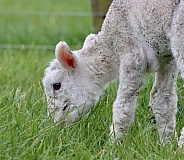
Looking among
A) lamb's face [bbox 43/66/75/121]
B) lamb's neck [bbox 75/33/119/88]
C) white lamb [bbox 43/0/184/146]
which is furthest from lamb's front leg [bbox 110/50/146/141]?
lamb's face [bbox 43/66/75/121]

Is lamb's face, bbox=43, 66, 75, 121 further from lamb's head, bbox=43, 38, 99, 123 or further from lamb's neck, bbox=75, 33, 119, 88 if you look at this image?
lamb's neck, bbox=75, 33, 119, 88

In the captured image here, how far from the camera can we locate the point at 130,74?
4.84 m

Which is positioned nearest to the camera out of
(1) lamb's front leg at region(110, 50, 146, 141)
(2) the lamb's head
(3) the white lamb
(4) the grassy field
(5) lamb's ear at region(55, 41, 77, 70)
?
(4) the grassy field

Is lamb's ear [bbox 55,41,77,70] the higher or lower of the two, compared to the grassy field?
higher

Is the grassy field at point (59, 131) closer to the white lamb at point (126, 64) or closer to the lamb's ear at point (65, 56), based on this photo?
the white lamb at point (126, 64)

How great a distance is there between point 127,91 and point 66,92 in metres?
0.59

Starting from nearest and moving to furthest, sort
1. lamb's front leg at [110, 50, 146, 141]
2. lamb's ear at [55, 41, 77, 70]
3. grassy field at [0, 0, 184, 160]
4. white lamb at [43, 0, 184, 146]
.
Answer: grassy field at [0, 0, 184, 160] < white lamb at [43, 0, 184, 146] < lamb's front leg at [110, 50, 146, 141] < lamb's ear at [55, 41, 77, 70]

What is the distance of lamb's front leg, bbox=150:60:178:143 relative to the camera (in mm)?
5223

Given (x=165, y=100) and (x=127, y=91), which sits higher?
(x=127, y=91)

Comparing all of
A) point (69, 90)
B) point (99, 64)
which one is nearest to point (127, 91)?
point (99, 64)

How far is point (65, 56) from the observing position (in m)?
5.16

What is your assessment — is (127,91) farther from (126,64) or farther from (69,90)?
(69,90)

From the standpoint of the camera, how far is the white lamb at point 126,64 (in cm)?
461

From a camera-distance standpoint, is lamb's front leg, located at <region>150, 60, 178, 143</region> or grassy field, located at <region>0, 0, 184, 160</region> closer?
grassy field, located at <region>0, 0, 184, 160</region>
